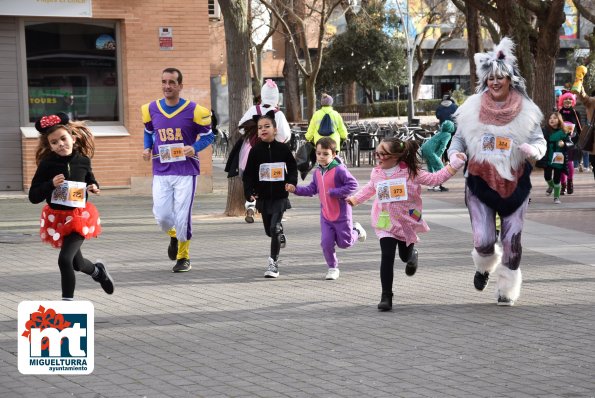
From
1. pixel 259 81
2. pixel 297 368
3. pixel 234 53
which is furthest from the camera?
pixel 259 81

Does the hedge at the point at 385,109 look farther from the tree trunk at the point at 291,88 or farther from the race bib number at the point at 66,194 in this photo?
the race bib number at the point at 66,194

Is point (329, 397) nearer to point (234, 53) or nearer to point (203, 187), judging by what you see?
point (234, 53)

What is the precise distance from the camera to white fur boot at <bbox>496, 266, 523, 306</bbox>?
30.8 ft

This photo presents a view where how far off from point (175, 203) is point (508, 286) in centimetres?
379

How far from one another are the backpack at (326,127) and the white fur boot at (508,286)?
1146 centimetres

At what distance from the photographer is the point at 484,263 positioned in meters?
9.65

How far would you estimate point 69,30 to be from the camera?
21.0m

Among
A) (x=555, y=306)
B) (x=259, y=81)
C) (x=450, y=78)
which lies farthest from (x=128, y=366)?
(x=450, y=78)

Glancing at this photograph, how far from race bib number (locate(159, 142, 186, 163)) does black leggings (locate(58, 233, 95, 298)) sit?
2565 mm

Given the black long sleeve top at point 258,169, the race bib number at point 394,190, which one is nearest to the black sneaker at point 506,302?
the race bib number at point 394,190

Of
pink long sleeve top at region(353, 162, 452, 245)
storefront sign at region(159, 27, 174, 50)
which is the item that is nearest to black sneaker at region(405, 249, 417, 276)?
pink long sleeve top at region(353, 162, 452, 245)

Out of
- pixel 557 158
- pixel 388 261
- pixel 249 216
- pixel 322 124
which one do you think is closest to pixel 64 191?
pixel 388 261

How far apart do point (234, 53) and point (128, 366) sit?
35.6ft

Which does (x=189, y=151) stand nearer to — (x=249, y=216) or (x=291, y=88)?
(x=249, y=216)
